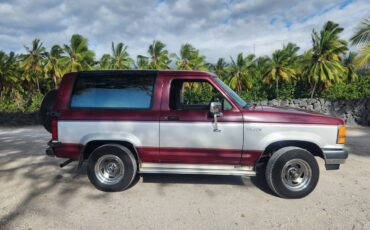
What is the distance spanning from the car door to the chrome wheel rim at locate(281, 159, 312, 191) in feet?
2.60

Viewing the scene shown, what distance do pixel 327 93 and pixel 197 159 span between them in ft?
73.0

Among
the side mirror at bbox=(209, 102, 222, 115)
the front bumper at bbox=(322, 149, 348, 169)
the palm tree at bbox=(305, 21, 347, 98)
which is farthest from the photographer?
the palm tree at bbox=(305, 21, 347, 98)

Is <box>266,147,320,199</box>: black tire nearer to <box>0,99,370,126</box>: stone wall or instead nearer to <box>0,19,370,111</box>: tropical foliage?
<box>0,99,370,126</box>: stone wall

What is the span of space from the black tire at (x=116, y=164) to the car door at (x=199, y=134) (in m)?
0.55

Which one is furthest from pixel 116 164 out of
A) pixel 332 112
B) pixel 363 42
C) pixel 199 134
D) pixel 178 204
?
pixel 332 112

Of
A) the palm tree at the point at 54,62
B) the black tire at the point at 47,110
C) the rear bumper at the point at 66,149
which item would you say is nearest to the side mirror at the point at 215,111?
the rear bumper at the point at 66,149

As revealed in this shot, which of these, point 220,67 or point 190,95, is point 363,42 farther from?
point 220,67

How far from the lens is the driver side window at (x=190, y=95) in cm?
444

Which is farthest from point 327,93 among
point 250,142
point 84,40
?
point 84,40

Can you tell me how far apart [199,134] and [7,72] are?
34395 mm

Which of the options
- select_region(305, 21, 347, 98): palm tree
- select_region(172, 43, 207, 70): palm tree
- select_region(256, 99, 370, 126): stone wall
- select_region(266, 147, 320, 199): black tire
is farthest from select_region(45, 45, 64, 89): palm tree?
select_region(266, 147, 320, 199): black tire

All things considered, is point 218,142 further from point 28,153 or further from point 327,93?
point 327,93

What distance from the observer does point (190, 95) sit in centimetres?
561

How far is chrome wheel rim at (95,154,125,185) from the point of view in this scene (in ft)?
14.7
